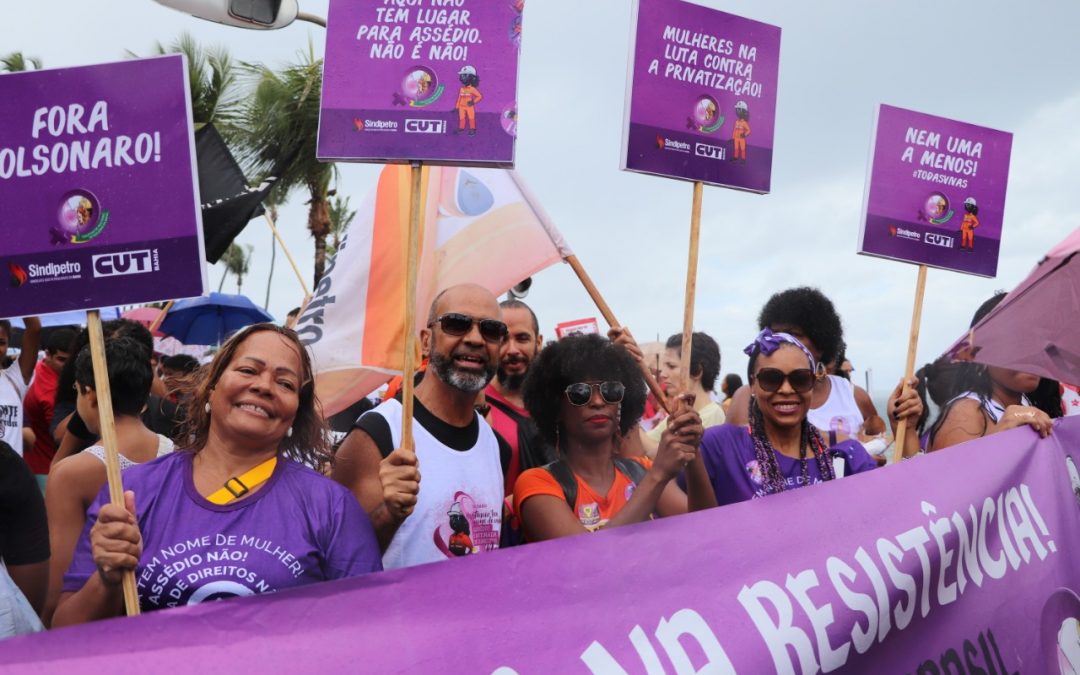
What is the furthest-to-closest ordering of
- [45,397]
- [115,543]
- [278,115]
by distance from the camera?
[278,115] → [45,397] → [115,543]

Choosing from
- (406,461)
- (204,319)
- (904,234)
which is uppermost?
(904,234)

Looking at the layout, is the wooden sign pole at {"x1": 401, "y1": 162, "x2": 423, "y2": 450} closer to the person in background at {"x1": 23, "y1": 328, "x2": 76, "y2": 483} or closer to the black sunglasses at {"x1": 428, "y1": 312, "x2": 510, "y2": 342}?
the black sunglasses at {"x1": 428, "y1": 312, "x2": 510, "y2": 342}

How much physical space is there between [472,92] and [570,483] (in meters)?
1.24

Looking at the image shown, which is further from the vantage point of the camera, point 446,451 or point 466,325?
point 466,325

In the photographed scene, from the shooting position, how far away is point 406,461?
2.77 m

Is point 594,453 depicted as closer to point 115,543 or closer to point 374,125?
point 374,125

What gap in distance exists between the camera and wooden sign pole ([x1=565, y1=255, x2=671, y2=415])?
3611 mm

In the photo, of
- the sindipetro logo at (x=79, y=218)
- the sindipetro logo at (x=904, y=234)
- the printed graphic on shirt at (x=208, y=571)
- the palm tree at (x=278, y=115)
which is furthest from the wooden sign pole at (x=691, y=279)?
the palm tree at (x=278, y=115)

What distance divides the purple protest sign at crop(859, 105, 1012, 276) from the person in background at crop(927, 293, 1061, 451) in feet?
1.29

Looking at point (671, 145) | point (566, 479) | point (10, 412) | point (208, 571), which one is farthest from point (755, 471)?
point (10, 412)

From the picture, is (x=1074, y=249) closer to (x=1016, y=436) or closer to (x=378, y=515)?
(x=1016, y=436)

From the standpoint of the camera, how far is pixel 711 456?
11.6ft

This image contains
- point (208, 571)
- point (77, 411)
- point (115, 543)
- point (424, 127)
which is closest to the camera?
point (115, 543)

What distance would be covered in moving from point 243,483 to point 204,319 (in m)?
8.19
